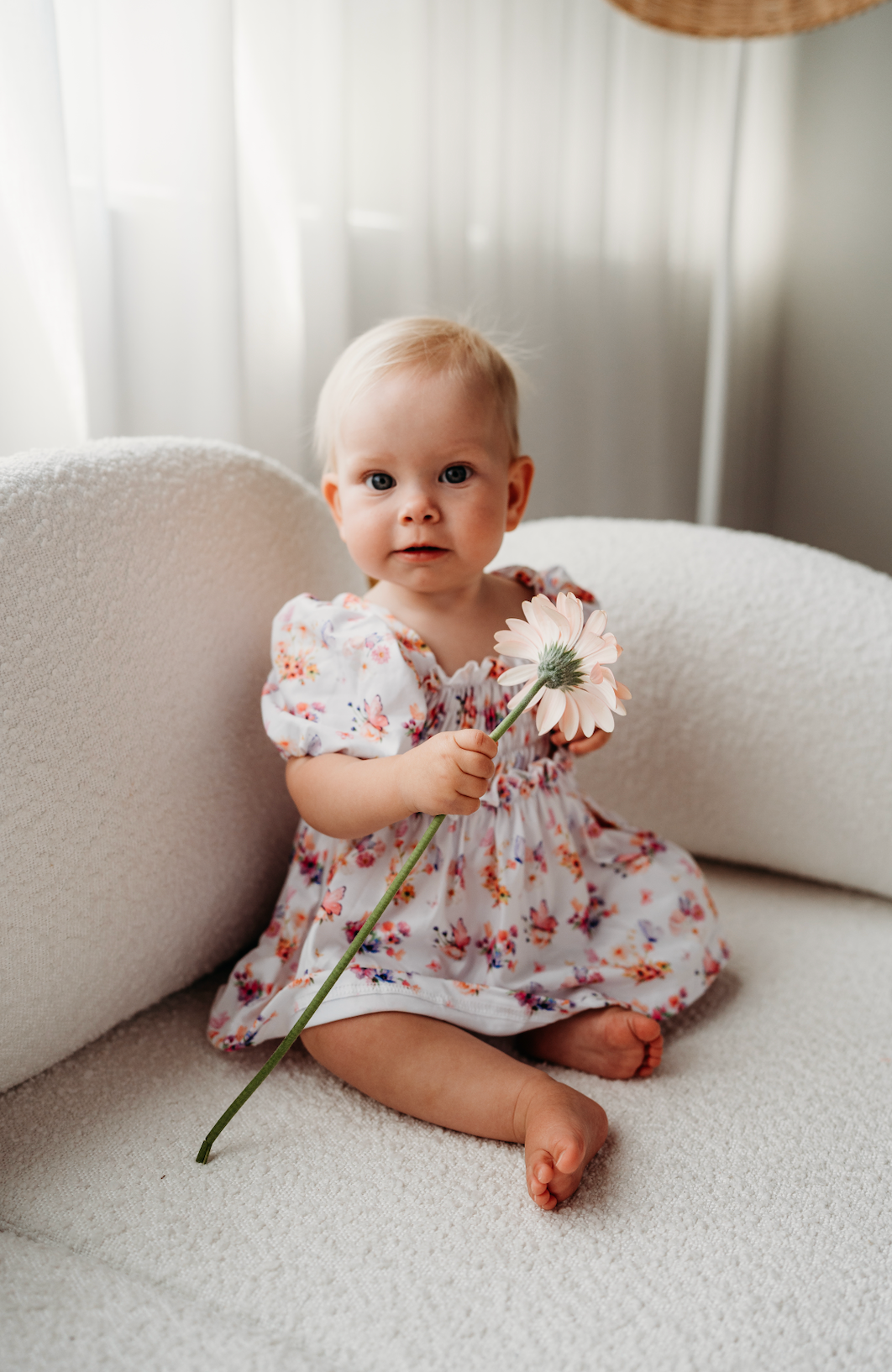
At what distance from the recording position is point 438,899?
699mm

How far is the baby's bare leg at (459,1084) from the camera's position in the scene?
0.56m

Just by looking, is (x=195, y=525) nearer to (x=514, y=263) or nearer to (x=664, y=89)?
(x=514, y=263)

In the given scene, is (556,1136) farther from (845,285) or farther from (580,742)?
(845,285)

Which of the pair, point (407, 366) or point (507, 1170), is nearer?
point (507, 1170)

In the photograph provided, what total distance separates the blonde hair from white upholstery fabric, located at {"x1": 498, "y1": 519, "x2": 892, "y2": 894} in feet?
0.79

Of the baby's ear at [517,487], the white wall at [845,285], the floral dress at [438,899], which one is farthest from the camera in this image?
the white wall at [845,285]

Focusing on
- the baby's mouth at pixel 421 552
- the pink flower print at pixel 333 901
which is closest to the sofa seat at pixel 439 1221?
the pink flower print at pixel 333 901

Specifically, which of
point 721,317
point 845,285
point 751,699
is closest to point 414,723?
point 751,699

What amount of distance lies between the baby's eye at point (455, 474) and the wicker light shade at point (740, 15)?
914mm

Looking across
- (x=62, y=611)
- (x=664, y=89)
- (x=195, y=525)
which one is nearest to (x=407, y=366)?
(x=195, y=525)

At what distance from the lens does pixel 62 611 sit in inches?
24.0

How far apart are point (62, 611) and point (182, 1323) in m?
0.38

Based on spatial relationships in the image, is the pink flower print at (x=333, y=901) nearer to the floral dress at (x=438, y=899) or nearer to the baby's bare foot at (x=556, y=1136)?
the floral dress at (x=438, y=899)

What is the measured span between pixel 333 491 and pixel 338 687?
6.6 inches
